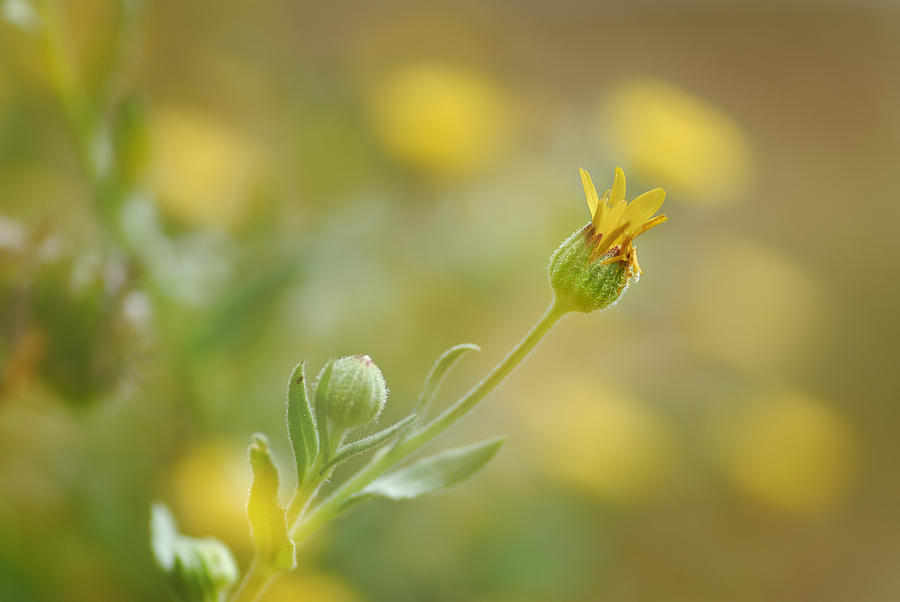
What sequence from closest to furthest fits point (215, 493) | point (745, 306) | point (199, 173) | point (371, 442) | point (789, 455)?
point (371, 442) < point (215, 493) < point (199, 173) < point (789, 455) < point (745, 306)

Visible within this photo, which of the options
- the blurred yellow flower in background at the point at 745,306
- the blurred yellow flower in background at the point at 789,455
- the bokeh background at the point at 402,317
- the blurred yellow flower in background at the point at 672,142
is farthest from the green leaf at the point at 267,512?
the blurred yellow flower in background at the point at 745,306

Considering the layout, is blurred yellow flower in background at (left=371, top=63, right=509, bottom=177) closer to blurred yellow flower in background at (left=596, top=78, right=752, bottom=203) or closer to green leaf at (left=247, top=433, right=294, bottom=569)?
blurred yellow flower in background at (left=596, top=78, right=752, bottom=203)

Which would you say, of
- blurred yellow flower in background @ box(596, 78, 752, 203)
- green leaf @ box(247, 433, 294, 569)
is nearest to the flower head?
green leaf @ box(247, 433, 294, 569)

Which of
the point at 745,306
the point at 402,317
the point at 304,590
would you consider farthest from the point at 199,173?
the point at 745,306

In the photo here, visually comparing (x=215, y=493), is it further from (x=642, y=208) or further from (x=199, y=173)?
(x=642, y=208)

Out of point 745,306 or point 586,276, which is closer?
point 586,276

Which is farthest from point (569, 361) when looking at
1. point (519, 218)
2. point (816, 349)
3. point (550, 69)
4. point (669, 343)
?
point (550, 69)

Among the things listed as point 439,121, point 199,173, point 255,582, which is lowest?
point 255,582

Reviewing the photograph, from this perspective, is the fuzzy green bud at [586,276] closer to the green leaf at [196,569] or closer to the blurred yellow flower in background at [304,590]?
the green leaf at [196,569]
